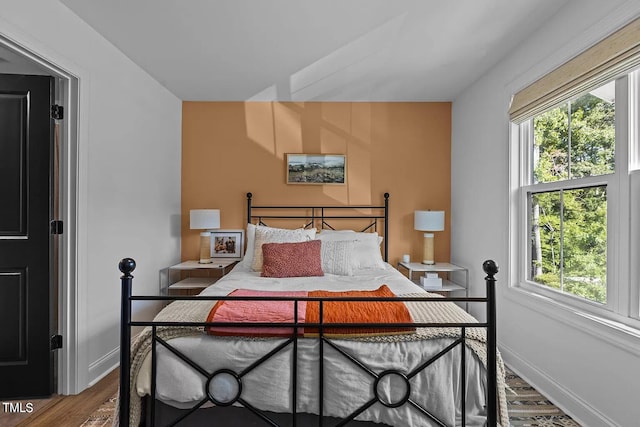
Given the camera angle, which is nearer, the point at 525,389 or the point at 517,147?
the point at 525,389

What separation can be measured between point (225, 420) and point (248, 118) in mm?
3391

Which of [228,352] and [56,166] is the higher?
[56,166]

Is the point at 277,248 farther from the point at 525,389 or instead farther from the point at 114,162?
the point at 525,389

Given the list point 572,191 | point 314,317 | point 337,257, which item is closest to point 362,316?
point 314,317

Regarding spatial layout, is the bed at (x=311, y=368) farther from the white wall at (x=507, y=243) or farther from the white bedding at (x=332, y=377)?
the white wall at (x=507, y=243)

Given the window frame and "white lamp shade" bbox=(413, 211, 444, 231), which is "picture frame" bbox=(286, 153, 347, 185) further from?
the window frame

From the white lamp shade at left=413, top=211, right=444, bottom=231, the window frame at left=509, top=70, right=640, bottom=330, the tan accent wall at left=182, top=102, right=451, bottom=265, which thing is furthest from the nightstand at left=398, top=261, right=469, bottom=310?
the window frame at left=509, top=70, right=640, bottom=330

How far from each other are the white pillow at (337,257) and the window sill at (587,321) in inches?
53.8

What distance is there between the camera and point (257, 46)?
3.03 metres

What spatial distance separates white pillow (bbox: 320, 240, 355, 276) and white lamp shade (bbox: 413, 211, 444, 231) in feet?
3.14

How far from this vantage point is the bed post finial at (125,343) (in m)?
1.70

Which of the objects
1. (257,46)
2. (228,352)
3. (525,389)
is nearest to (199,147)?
(257,46)

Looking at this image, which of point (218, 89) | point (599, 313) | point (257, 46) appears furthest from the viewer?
point (218, 89)

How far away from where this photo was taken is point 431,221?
4.09m
